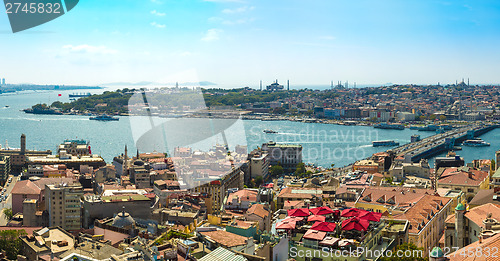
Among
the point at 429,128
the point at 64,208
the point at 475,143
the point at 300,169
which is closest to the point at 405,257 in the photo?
the point at 64,208

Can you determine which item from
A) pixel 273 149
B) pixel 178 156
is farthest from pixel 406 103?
pixel 178 156

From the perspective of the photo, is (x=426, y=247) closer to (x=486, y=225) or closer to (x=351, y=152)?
(x=486, y=225)

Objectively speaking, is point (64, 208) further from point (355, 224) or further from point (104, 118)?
point (104, 118)

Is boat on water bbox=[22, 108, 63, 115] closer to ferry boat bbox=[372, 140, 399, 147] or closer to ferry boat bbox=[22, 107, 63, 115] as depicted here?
ferry boat bbox=[22, 107, 63, 115]

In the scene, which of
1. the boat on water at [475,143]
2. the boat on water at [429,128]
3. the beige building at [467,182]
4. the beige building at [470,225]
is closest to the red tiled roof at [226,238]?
the beige building at [470,225]

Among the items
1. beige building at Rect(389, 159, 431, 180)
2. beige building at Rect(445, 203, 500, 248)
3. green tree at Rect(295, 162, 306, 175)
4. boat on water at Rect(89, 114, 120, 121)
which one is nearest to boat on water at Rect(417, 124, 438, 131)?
green tree at Rect(295, 162, 306, 175)

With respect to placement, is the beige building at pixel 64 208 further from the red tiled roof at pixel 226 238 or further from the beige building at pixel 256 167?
the beige building at pixel 256 167
